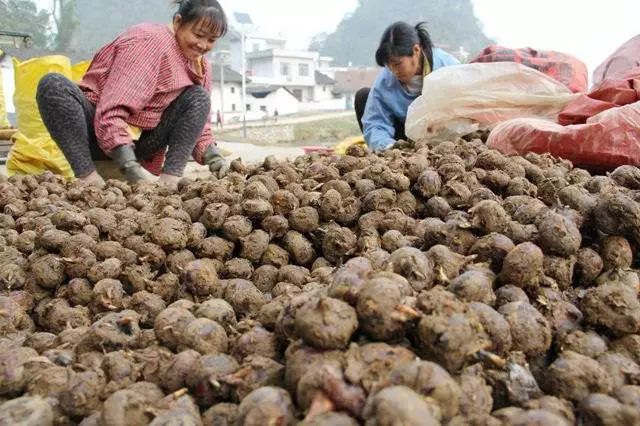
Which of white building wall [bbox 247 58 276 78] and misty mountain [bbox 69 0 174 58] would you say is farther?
misty mountain [bbox 69 0 174 58]

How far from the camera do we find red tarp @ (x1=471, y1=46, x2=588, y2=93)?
5.78 m

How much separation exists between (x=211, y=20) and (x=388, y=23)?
10682 centimetres

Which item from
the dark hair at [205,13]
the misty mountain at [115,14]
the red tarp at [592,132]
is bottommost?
the red tarp at [592,132]

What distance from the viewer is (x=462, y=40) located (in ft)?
300

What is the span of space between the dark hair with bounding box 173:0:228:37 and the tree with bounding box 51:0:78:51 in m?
50.3

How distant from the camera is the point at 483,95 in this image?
5.11 m

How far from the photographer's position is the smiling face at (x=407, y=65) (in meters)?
5.77

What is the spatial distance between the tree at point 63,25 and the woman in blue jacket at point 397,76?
50013 millimetres

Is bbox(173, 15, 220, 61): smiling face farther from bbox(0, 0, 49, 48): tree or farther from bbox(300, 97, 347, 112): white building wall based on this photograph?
bbox(300, 97, 347, 112): white building wall

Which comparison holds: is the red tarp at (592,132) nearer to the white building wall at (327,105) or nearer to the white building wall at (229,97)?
the white building wall at (229,97)

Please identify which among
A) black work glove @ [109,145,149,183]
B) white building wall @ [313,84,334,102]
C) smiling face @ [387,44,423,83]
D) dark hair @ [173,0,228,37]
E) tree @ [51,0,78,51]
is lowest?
white building wall @ [313,84,334,102]

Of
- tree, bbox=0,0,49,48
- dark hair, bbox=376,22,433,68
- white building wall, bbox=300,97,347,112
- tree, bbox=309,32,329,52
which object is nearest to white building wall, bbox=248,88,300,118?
white building wall, bbox=300,97,347,112

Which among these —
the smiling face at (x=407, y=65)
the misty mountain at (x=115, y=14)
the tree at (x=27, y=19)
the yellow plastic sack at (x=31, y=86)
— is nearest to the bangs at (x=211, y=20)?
the smiling face at (x=407, y=65)

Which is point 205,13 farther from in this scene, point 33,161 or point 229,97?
point 229,97
